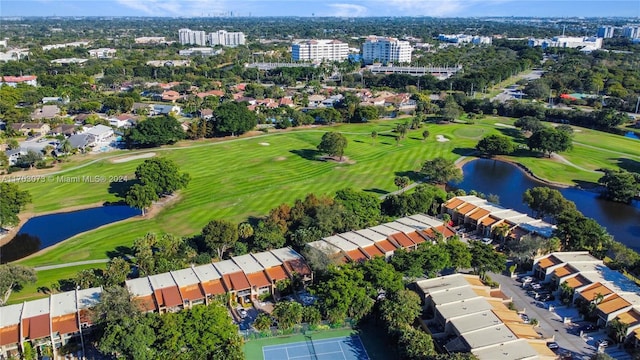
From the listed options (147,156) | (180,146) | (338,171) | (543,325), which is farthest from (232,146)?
(543,325)

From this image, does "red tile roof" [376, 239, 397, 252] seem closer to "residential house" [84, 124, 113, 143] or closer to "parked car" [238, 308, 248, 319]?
"parked car" [238, 308, 248, 319]

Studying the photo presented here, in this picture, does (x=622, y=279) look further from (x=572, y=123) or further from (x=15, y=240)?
(x=572, y=123)

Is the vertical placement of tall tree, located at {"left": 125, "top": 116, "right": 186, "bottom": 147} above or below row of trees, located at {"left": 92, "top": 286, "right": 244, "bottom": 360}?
above

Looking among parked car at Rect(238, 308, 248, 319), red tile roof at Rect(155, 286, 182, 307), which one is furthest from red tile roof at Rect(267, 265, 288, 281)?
red tile roof at Rect(155, 286, 182, 307)

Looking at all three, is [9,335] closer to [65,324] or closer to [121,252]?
[65,324]

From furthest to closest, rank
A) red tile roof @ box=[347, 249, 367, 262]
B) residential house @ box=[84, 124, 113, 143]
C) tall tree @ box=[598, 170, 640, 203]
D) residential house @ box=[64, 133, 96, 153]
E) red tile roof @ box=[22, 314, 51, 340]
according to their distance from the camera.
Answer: residential house @ box=[84, 124, 113, 143], residential house @ box=[64, 133, 96, 153], tall tree @ box=[598, 170, 640, 203], red tile roof @ box=[347, 249, 367, 262], red tile roof @ box=[22, 314, 51, 340]

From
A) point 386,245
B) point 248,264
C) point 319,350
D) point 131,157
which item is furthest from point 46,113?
point 319,350
